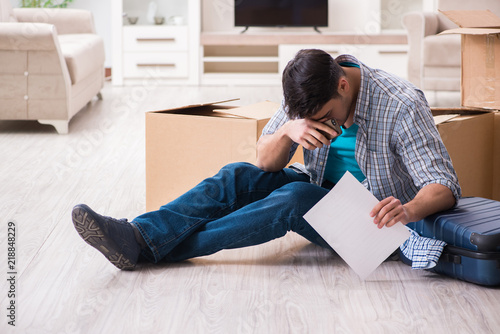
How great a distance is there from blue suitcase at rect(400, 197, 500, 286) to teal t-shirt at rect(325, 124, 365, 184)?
0.68 feet

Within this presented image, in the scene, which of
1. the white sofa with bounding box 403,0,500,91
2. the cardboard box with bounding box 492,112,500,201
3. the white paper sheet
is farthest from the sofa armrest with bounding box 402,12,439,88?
the white paper sheet

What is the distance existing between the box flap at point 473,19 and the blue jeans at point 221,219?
884mm

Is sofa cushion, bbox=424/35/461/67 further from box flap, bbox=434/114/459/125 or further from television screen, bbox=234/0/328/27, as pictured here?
box flap, bbox=434/114/459/125

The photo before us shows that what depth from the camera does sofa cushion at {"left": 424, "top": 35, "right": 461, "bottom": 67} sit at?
14.0ft

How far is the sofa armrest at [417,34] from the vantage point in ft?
14.4

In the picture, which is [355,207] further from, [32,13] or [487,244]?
[32,13]

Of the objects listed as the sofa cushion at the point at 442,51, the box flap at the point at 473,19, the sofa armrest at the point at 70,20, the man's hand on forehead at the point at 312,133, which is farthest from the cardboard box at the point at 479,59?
the sofa armrest at the point at 70,20

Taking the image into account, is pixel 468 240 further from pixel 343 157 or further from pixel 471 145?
pixel 471 145

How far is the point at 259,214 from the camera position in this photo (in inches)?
59.0

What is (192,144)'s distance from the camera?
189 centimetres

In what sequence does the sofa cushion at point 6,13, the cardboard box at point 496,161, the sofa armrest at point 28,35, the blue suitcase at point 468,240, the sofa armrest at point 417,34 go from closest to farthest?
the blue suitcase at point 468,240
the cardboard box at point 496,161
the sofa armrest at point 28,35
the sofa cushion at point 6,13
the sofa armrest at point 417,34

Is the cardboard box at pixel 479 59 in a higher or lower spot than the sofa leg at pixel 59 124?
higher

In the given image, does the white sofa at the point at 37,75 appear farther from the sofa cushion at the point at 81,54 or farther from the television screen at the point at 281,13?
the television screen at the point at 281,13

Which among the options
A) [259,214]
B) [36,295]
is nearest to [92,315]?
[36,295]
